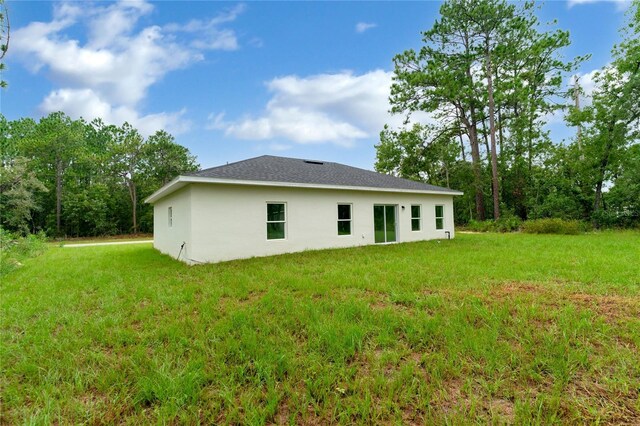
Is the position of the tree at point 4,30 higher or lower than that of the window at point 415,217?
higher

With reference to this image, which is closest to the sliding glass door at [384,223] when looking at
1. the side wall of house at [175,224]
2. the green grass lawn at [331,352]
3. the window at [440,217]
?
the window at [440,217]

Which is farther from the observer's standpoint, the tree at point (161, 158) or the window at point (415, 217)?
the tree at point (161, 158)

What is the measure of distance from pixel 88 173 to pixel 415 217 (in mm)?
30686

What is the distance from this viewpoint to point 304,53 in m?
12.4

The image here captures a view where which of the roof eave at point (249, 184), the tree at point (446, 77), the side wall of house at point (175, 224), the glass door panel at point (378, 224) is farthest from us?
the tree at point (446, 77)

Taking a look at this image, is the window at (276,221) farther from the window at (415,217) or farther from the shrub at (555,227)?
the shrub at (555,227)

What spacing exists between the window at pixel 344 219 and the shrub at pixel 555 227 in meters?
11.1

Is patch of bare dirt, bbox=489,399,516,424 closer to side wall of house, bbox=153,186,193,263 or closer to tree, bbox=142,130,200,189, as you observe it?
side wall of house, bbox=153,186,193,263

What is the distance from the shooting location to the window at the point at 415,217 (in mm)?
12961

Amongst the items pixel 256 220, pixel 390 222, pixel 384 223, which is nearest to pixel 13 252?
pixel 256 220

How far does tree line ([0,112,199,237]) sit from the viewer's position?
24234mm

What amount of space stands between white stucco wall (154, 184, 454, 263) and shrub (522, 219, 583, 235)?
7.38m

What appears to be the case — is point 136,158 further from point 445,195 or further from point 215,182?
point 445,195

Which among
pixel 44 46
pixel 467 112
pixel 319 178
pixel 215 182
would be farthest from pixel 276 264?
pixel 467 112
